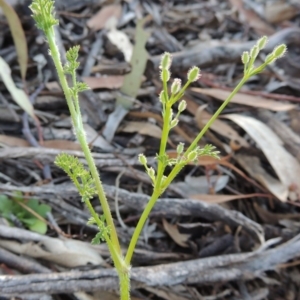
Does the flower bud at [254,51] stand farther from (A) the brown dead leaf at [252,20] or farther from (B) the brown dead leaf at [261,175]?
(A) the brown dead leaf at [252,20]

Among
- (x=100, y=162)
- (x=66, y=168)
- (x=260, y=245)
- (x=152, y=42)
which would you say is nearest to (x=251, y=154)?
(x=260, y=245)

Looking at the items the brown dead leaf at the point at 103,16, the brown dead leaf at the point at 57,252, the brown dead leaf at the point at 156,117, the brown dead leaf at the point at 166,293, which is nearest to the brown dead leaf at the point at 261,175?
the brown dead leaf at the point at 156,117

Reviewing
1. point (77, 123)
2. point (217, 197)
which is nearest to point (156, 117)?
point (217, 197)

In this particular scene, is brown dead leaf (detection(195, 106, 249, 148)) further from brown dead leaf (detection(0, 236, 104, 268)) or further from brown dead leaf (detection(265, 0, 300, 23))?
brown dead leaf (detection(265, 0, 300, 23))

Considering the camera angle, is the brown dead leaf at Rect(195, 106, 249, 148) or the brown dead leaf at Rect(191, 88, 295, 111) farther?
the brown dead leaf at Rect(191, 88, 295, 111)

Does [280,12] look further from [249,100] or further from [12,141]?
[12,141]

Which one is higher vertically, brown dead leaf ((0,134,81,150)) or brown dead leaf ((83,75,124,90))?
brown dead leaf ((83,75,124,90))

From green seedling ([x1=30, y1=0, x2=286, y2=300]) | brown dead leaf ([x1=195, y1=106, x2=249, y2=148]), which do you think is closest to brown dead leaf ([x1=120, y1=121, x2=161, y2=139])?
brown dead leaf ([x1=195, y1=106, x2=249, y2=148])
